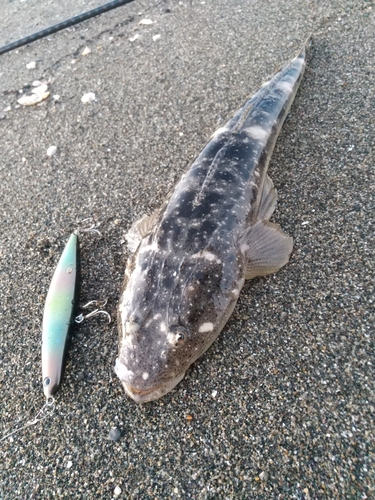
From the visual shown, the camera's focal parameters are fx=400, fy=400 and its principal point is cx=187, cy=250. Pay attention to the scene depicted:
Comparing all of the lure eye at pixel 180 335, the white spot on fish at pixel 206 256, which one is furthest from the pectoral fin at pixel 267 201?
the lure eye at pixel 180 335

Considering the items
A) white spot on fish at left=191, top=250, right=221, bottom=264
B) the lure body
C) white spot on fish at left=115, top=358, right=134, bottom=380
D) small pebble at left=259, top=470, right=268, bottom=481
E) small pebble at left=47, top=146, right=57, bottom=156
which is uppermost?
small pebble at left=47, top=146, right=57, bottom=156

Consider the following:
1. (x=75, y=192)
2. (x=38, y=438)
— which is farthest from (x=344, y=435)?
(x=75, y=192)

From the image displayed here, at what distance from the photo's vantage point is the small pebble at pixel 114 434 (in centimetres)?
240

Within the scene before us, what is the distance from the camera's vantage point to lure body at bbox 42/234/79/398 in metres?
2.61

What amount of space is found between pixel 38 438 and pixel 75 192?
2218 millimetres

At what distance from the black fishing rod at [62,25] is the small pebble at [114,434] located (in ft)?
Result: 17.6

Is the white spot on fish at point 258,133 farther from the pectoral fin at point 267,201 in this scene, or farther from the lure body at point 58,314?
the lure body at point 58,314

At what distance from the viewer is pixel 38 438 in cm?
245

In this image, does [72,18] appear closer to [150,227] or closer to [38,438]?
[150,227]

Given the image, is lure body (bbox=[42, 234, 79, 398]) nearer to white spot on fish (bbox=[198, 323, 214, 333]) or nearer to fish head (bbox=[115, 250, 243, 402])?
fish head (bbox=[115, 250, 243, 402])

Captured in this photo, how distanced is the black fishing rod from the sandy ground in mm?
137

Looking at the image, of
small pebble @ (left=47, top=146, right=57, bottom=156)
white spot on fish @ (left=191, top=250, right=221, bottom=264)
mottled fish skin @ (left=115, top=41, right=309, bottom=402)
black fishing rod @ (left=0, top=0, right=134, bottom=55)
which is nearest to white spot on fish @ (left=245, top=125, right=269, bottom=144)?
mottled fish skin @ (left=115, top=41, right=309, bottom=402)

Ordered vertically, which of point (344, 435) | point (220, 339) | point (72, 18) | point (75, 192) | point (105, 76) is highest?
point (72, 18)

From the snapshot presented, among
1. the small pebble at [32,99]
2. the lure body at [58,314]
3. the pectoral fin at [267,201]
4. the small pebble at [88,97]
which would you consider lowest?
the pectoral fin at [267,201]
